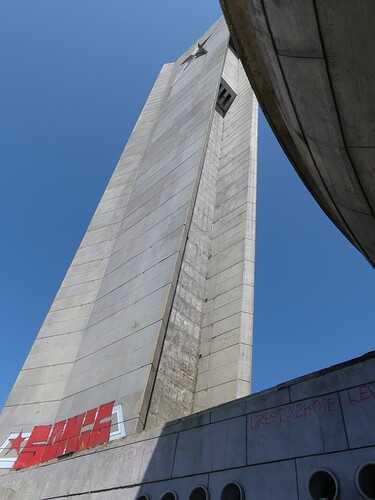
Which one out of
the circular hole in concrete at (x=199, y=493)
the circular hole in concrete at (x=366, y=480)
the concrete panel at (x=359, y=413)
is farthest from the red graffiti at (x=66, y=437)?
the circular hole in concrete at (x=366, y=480)

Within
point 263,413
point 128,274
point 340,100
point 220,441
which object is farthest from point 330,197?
point 128,274

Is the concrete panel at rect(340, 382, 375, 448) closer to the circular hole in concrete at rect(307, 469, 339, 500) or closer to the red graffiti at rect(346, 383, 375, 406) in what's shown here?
the red graffiti at rect(346, 383, 375, 406)

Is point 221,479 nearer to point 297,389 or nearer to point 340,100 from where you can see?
point 297,389

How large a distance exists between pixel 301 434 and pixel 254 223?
626 inches

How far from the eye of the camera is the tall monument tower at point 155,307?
13.8 meters

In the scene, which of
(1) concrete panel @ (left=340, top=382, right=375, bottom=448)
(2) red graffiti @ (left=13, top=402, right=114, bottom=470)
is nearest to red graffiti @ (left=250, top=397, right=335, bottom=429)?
(1) concrete panel @ (left=340, top=382, right=375, bottom=448)

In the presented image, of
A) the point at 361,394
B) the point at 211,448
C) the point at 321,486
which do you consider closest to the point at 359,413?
the point at 361,394

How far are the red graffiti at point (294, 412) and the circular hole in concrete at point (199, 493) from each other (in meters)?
1.55

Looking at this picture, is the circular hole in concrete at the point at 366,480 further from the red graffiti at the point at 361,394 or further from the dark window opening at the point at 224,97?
the dark window opening at the point at 224,97

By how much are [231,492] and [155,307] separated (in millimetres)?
9114

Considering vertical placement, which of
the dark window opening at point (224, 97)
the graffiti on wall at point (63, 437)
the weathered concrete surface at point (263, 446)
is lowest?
the weathered concrete surface at point (263, 446)

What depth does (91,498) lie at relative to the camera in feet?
29.1

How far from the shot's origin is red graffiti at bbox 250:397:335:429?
5.83 m

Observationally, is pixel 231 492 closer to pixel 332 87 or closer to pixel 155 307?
pixel 332 87
